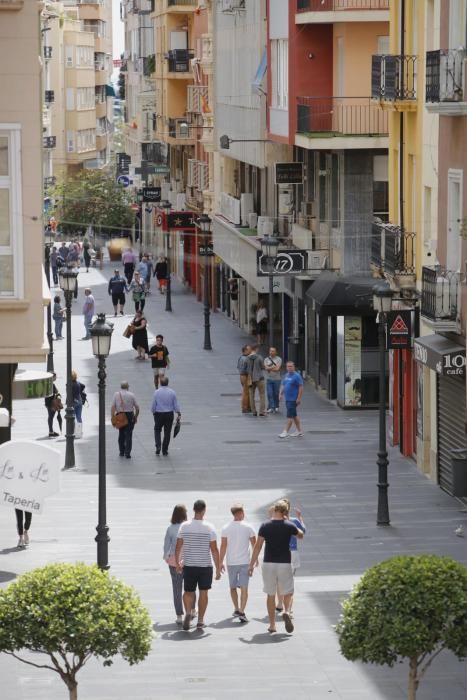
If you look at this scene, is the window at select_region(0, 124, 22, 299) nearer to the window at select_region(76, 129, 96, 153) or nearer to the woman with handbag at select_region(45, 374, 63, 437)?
the woman with handbag at select_region(45, 374, 63, 437)

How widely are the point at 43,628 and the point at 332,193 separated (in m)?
28.8

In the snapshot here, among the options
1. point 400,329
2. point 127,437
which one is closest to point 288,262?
point 127,437

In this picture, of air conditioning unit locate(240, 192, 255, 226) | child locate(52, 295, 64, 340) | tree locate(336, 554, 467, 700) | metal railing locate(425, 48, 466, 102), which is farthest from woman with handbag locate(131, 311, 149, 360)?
tree locate(336, 554, 467, 700)

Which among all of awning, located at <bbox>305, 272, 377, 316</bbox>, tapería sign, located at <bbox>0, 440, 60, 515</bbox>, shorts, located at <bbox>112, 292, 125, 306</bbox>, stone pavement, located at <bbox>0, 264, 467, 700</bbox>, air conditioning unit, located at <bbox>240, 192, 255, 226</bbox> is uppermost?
air conditioning unit, located at <bbox>240, 192, 255, 226</bbox>

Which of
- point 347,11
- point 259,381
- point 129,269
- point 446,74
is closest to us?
point 446,74

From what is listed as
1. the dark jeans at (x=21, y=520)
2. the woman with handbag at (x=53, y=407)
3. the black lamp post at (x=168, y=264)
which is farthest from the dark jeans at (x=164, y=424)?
the black lamp post at (x=168, y=264)

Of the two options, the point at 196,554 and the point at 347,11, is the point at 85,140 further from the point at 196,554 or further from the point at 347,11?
the point at 196,554

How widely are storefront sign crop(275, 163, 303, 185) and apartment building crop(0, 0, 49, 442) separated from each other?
25.5 meters

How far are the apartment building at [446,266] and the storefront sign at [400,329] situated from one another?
0.33 metres

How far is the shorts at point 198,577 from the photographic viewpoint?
2045 centimetres

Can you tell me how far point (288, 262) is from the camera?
42.9 m

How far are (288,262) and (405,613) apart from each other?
28316 millimetres

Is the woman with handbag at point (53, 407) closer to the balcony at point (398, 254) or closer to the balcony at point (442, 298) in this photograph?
the balcony at point (398, 254)

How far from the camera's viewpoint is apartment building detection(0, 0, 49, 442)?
68.0 feet
